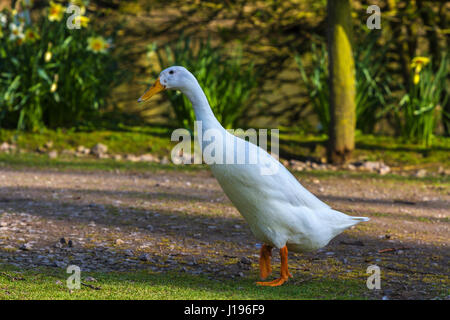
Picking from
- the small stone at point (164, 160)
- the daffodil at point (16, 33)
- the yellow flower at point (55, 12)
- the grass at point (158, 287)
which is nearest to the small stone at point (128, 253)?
the grass at point (158, 287)

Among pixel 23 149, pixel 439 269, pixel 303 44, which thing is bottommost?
pixel 439 269

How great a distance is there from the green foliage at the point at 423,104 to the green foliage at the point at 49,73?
3835 millimetres

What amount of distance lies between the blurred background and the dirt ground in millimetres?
1389

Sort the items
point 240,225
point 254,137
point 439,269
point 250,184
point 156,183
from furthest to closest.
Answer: point 254,137 < point 156,183 < point 240,225 < point 439,269 < point 250,184

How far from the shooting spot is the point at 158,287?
11.0 feet

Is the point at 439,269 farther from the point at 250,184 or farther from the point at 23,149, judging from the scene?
the point at 23,149

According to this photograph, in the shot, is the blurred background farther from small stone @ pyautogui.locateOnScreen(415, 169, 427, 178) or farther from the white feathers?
the white feathers

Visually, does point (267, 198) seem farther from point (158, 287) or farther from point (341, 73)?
point (341, 73)

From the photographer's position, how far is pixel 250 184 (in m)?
3.34

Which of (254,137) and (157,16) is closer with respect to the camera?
(254,137)

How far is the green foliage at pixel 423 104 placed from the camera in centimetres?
785

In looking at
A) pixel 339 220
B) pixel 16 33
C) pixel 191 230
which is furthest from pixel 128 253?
pixel 16 33

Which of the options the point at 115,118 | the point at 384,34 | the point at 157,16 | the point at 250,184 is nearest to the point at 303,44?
the point at 384,34

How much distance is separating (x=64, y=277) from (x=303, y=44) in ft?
24.5
